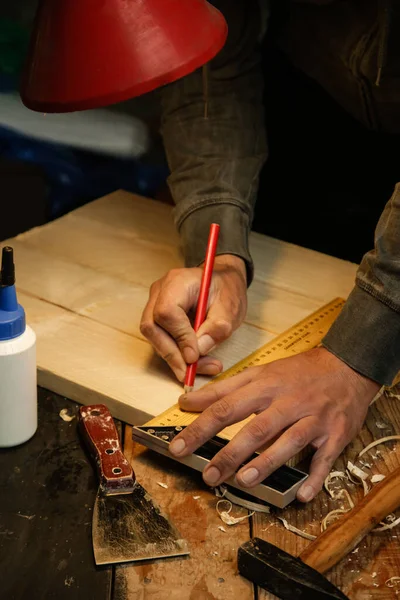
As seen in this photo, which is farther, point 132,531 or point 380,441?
point 380,441

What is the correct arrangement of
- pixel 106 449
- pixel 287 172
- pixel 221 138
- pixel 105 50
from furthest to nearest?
pixel 287 172 < pixel 221 138 < pixel 106 449 < pixel 105 50

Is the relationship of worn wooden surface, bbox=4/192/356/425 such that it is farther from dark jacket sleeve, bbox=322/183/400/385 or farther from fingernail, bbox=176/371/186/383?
dark jacket sleeve, bbox=322/183/400/385

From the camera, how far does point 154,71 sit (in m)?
0.79

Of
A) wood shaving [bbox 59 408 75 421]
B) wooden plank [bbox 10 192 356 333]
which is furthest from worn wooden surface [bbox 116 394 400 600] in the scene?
wooden plank [bbox 10 192 356 333]

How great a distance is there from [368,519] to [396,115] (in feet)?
3.16

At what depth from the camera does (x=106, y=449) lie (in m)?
1.12

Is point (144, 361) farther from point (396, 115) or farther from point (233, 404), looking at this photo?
point (396, 115)

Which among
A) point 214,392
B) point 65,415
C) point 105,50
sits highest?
point 105,50

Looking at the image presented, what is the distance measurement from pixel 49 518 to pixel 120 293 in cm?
62

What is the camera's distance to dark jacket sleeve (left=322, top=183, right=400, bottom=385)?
120cm

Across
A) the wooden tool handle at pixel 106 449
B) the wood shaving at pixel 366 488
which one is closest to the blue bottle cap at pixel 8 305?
the wooden tool handle at pixel 106 449

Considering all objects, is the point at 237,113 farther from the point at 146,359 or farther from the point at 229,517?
the point at 229,517

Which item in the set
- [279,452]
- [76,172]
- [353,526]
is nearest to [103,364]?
[279,452]

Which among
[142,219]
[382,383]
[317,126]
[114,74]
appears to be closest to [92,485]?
[382,383]
